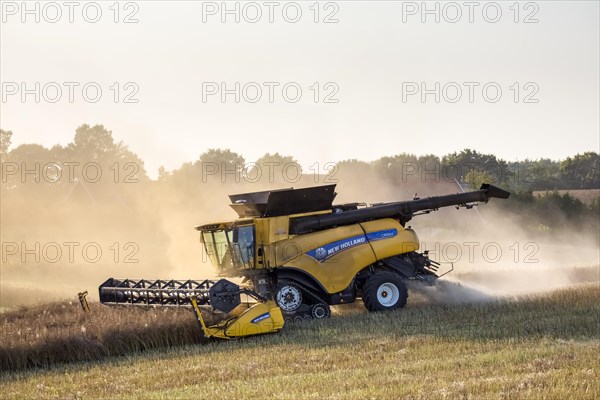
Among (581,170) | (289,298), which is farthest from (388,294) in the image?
(581,170)

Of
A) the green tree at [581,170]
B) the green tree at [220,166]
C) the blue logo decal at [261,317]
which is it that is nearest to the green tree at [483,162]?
the green tree at [220,166]

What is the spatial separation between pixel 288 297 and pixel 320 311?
0.72 meters

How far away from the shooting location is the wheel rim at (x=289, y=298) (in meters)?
18.9

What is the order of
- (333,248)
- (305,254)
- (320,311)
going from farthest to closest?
(333,248) < (305,254) < (320,311)

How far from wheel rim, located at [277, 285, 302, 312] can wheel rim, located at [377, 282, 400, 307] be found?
1739 millimetres

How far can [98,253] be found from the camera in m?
37.5

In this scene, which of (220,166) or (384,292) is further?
(220,166)

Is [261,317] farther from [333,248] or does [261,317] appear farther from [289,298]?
[333,248]

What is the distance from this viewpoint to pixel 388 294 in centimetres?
1945

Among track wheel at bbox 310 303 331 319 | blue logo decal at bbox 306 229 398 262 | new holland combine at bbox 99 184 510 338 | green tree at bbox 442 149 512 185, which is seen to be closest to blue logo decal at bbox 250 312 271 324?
new holland combine at bbox 99 184 510 338

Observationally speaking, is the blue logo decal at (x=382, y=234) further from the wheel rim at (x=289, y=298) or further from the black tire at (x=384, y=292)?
the wheel rim at (x=289, y=298)

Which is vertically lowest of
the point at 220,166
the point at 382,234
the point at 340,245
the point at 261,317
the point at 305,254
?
the point at 261,317

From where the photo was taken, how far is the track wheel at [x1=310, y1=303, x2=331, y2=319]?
744 inches

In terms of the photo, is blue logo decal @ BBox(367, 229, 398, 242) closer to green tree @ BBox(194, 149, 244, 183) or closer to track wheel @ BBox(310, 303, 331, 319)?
track wheel @ BBox(310, 303, 331, 319)
